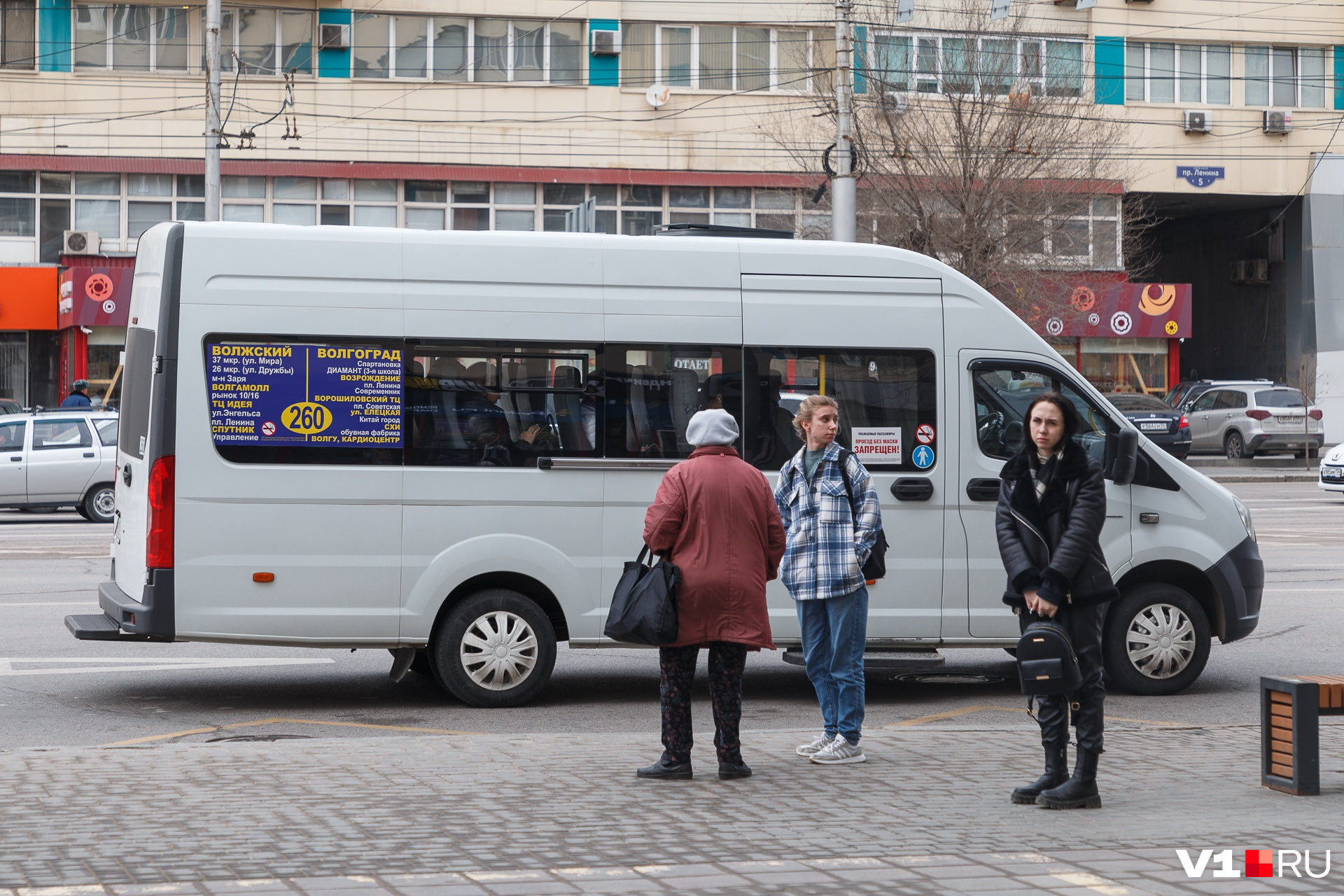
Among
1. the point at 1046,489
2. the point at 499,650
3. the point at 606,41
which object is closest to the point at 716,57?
the point at 606,41

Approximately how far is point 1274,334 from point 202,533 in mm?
40498

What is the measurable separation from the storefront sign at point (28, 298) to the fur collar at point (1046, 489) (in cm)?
3097

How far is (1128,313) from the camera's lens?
37.6 meters

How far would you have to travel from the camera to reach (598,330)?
8422 millimetres

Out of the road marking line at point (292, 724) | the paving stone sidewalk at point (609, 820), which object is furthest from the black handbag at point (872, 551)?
the road marking line at point (292, 724)

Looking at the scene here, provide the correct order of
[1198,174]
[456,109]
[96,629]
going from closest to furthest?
[96,629], [456,109], [1198,174]

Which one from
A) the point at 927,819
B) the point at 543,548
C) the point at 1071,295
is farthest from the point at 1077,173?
the point at 927,819

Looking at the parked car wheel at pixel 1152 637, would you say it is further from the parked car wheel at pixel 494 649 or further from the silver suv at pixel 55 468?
the silver suv at pixel 55 468

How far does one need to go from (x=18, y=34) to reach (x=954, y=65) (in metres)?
→ 20.3

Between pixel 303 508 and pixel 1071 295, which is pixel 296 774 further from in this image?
pixel 1071 295

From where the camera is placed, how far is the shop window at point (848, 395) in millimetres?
8625

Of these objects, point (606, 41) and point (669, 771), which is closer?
point (669, 771)

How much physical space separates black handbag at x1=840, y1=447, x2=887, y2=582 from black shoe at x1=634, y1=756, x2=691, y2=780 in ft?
4.10

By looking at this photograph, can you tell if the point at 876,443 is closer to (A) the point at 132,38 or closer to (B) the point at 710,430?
(B) the point at 710,430
